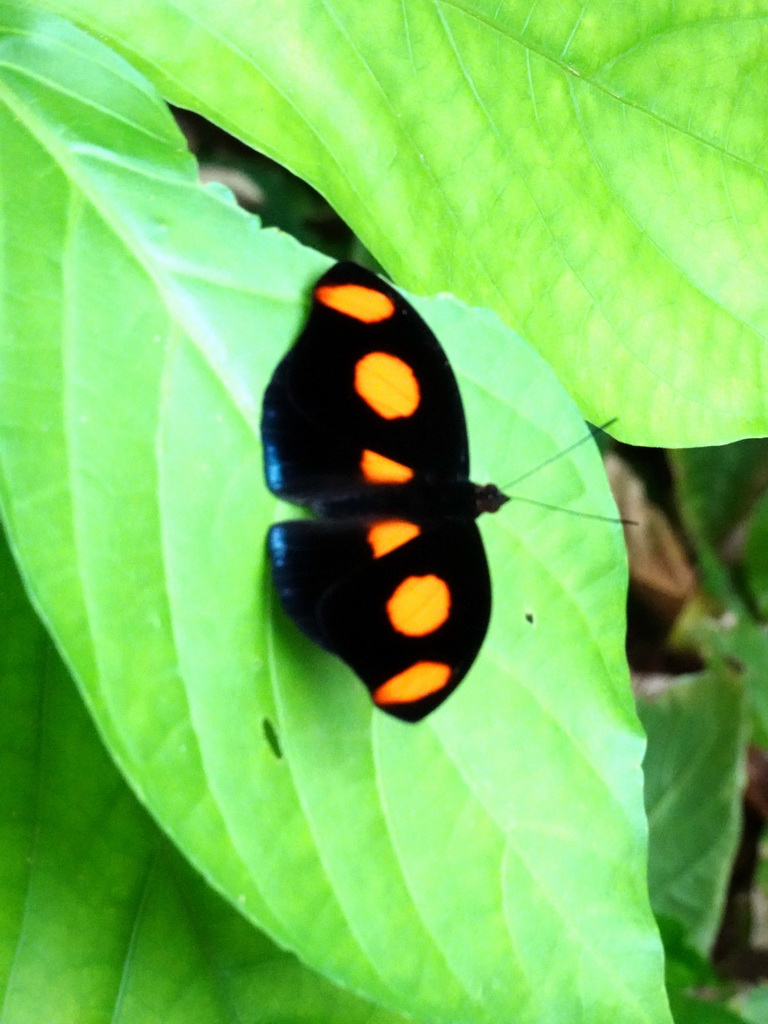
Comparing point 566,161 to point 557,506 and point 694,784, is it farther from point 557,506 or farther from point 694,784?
point 694,784

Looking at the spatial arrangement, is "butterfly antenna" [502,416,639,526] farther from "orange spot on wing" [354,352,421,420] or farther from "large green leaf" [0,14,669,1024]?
"orange spot on wing" [354,352,421,420]

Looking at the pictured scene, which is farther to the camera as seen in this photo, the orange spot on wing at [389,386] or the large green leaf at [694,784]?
the large green leaf at [694,784]

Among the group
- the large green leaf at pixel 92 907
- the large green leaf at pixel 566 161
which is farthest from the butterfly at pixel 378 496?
the large green leaf at pixel 92 907

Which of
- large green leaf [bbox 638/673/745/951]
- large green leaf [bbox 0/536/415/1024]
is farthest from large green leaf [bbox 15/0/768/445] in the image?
large green leaf [bbox 638/673/745/951]

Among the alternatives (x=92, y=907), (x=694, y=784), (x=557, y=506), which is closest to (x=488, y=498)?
(x=557, y=506)

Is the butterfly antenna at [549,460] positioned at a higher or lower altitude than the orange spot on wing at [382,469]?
higher

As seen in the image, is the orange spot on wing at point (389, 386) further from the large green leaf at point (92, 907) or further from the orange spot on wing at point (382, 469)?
the large green leaf at point (92, 907)

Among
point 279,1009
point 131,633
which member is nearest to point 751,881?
point 279,1009
